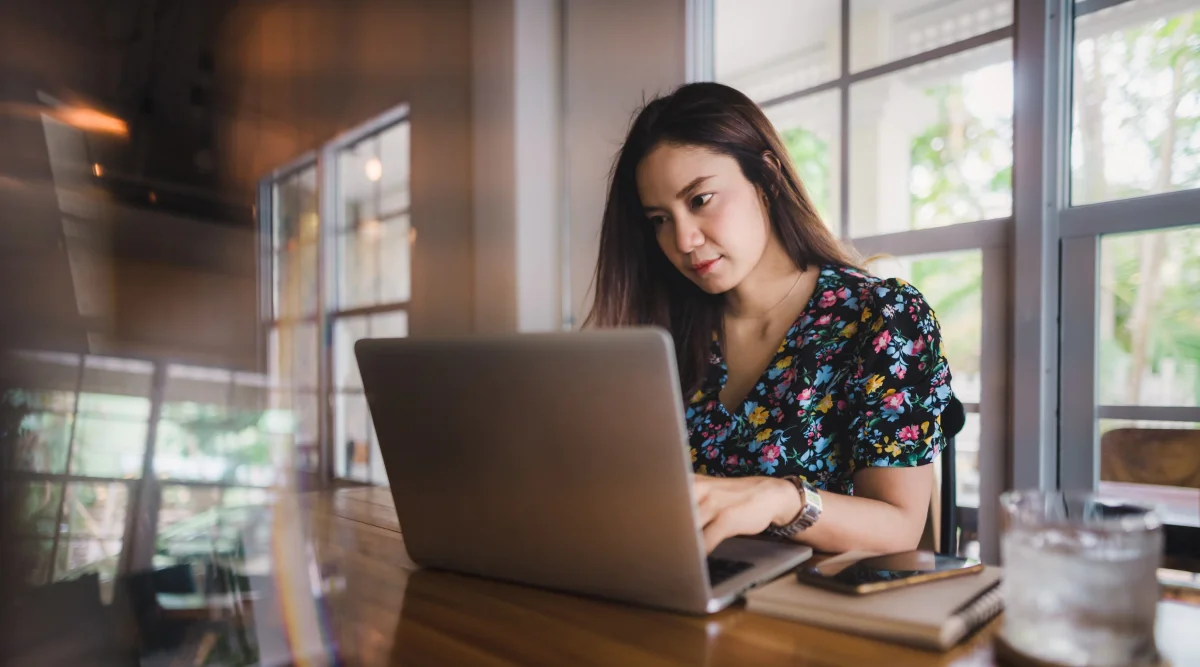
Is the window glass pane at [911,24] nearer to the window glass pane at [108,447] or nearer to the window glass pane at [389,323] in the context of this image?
the window glass pane at [389,323]

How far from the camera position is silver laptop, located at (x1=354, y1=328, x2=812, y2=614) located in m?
A: 0.52

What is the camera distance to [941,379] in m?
1.00

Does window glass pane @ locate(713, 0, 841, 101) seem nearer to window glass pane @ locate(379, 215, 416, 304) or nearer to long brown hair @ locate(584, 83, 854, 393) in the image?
long brown hair @ locate(584, 83, 854, 393)

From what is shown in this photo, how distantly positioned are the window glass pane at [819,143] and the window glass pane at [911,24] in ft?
0.44

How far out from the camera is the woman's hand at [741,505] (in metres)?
0.64

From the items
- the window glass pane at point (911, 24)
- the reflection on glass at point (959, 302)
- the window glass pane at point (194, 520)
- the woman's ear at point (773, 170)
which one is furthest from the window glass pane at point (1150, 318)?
the window glass pane at point (194, 520)

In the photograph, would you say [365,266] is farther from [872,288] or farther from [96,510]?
[872,288]

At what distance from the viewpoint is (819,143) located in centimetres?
205

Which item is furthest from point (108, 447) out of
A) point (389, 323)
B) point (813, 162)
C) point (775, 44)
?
point (775, 44)

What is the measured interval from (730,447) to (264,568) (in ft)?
2.29

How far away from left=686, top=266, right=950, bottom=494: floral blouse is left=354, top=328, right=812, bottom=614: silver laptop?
0.35 m

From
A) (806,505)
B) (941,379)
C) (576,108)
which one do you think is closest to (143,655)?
(806,505)

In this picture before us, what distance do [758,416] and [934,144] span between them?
1.07 m

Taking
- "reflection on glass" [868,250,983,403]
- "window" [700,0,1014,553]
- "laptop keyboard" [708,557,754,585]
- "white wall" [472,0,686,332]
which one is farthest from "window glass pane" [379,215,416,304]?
Result: "laptop keyboard" [708,557,754,585]
